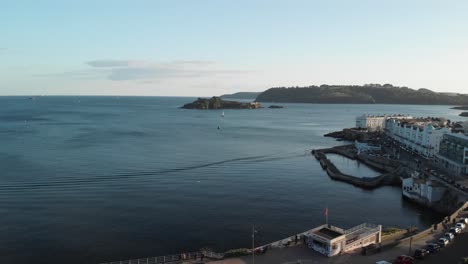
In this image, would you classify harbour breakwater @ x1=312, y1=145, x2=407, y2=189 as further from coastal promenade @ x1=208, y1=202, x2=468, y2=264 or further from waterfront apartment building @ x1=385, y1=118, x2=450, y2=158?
coastal promenade @ x1=208, y1=202, x2=468, y2=264

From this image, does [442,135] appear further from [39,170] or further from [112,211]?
[39,170]

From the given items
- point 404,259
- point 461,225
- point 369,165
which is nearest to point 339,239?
point 404,259

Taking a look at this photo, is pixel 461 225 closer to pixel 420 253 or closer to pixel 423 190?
pixel 420 253

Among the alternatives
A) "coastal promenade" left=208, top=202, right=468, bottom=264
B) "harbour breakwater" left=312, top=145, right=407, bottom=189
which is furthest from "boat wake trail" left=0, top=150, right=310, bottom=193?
"coastal promenade" left=208, top=202, right=468, bottom=264

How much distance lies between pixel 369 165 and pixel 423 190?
23.2 meters

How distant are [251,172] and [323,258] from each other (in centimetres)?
3333

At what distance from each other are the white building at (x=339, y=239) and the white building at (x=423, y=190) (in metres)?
18.2

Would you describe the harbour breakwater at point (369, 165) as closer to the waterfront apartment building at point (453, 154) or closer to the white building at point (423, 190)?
the waterfront apartment building at point (453, 154)

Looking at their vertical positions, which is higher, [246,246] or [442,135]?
[442,135]

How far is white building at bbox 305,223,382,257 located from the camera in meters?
24.1

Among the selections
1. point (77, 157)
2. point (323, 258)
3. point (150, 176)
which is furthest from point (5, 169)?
point (323, 258)

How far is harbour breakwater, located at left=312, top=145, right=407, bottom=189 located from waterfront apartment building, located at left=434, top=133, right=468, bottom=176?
16.7 feet

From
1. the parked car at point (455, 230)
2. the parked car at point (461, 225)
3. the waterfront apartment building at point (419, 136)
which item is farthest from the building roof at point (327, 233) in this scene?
the waterfront apartment building at point (419, 136)

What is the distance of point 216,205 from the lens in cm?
4069
